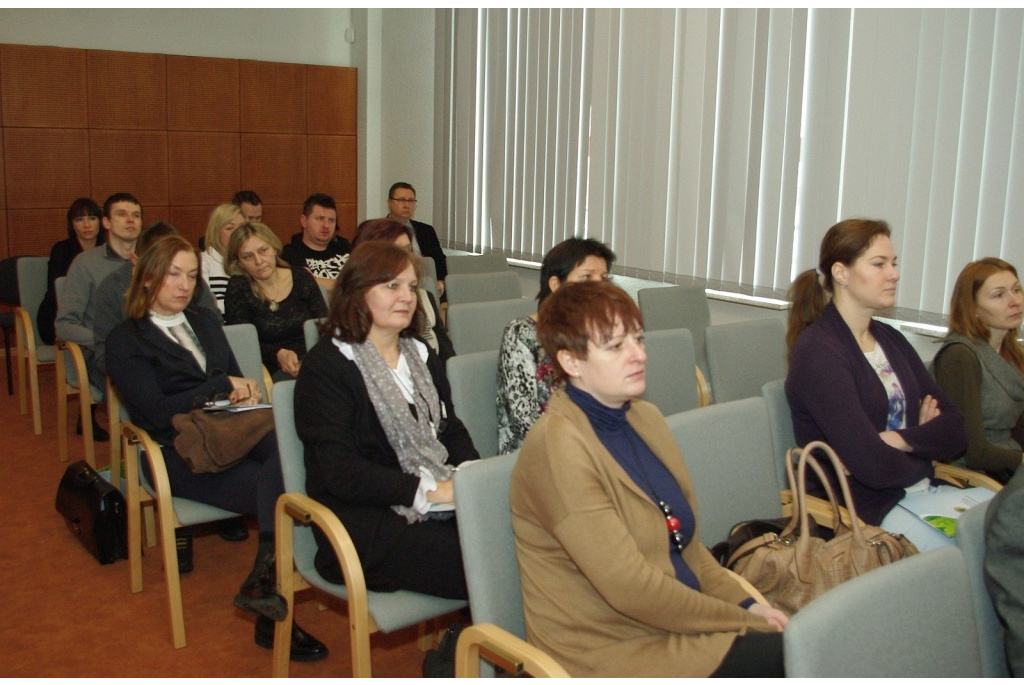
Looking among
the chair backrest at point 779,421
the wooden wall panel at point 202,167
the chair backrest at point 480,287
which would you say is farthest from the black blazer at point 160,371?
the wooden wall panel at point 202,167

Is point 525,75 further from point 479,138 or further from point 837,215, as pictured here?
point 837,215

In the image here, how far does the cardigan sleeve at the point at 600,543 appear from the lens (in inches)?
68.2

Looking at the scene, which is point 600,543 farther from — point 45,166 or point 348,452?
point 45,166

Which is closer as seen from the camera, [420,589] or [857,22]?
[420,589]

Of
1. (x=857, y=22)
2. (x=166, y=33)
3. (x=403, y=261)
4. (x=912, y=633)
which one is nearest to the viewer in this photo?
(x=912, y=633)

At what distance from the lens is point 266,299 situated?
4.30 meters

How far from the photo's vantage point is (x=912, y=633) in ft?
4.54

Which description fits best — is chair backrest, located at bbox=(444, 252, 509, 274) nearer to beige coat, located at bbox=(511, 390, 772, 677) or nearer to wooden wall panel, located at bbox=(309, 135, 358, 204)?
wooden wall panel, located at bbox=(309, 135, 358, 204)

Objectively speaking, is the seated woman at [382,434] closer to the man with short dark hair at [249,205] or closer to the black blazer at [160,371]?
the black blazer at [160,371]

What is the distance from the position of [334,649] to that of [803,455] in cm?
167

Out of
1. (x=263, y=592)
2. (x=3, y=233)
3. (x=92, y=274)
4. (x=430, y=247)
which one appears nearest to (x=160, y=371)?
(x=263, y=592)

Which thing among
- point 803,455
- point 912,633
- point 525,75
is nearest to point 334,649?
point 803,455

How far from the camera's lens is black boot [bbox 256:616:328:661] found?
2867mm

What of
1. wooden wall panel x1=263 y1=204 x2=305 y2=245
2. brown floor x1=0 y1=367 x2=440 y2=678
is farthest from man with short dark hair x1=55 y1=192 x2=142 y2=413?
wooden wall panel x1=263 y1=204 x2=305 y2=245
